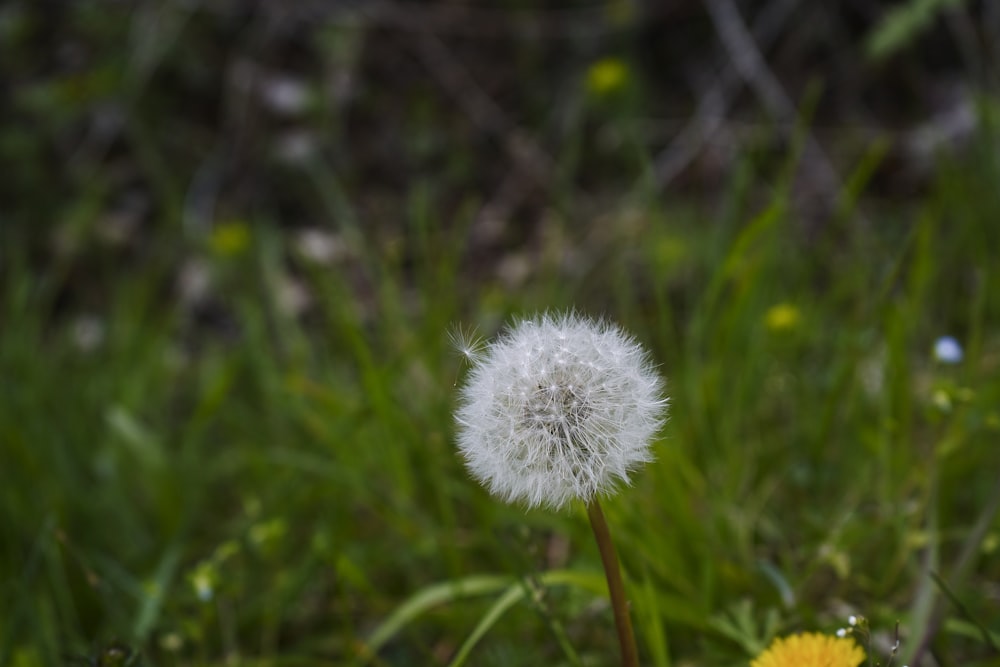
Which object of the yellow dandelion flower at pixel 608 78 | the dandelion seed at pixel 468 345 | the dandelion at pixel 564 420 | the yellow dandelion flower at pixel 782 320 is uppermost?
the yellow dandelion flower at pixel 608 78

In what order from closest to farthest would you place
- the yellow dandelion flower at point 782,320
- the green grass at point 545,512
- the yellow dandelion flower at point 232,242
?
the green grass at point 545,512 < the yellow dandelion flower at point 782,320 < the yellow dandelion flower at point 232,242

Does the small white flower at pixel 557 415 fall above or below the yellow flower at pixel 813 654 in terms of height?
above

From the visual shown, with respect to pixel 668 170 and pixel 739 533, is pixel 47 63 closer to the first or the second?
pixel 668 170

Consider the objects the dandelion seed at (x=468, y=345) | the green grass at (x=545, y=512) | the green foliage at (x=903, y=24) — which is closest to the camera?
the dandelion seed at (x=468, y=345)

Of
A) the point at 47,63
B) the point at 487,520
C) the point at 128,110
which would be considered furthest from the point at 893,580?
the point at 47,63

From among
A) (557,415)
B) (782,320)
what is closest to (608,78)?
(782,320)

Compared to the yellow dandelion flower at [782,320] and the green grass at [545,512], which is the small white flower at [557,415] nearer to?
the green grass at [545,512]

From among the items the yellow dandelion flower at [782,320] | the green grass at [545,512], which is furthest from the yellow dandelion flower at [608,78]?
the yellow dandelion flower at [782,320]

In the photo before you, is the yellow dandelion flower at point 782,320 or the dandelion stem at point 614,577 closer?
the dandelion stem at point 614,577
